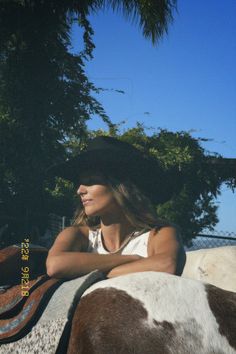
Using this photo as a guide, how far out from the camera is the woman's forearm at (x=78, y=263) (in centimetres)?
183

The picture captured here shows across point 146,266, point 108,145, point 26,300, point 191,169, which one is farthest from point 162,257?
point 191,169

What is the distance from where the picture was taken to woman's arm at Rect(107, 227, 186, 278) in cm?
186

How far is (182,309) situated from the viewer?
141 cm

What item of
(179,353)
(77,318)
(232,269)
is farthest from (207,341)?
(232,269)

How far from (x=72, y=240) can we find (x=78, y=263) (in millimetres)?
319

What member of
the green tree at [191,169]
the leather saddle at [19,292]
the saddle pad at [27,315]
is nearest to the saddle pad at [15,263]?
the leather saddle at [19,292]

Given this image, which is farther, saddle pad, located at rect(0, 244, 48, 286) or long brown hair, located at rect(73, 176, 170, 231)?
long brown hair, located at rect(73, 176, 170, 231)

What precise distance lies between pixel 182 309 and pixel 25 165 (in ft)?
20.1

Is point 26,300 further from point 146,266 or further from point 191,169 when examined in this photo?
point 191,169

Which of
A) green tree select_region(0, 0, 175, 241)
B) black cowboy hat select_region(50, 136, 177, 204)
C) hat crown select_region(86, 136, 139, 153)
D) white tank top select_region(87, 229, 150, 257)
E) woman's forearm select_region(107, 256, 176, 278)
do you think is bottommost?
woman's forearm select_region(107, 256, 176, 278)

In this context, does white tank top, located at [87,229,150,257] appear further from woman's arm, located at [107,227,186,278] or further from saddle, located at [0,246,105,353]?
saddle, located at [0,246,105,353]

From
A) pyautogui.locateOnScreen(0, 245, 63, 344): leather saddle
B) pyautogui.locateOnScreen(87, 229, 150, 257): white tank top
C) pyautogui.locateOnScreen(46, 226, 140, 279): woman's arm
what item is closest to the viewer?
pyautogui.locateOnScreen(0, 245, 63, 344): leather saddle

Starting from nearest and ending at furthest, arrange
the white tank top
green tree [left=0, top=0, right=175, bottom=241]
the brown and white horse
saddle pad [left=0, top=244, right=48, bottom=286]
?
the brown and white horse < saddle pad [left=0, top=244, right=48, bottom=286] < the white tank top < green tree [left=0, top=0, right=175, bottom=241]

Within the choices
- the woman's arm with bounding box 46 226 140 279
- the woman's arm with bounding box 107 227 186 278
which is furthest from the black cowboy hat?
the woman's arm with bounding box 46 226 140 279
